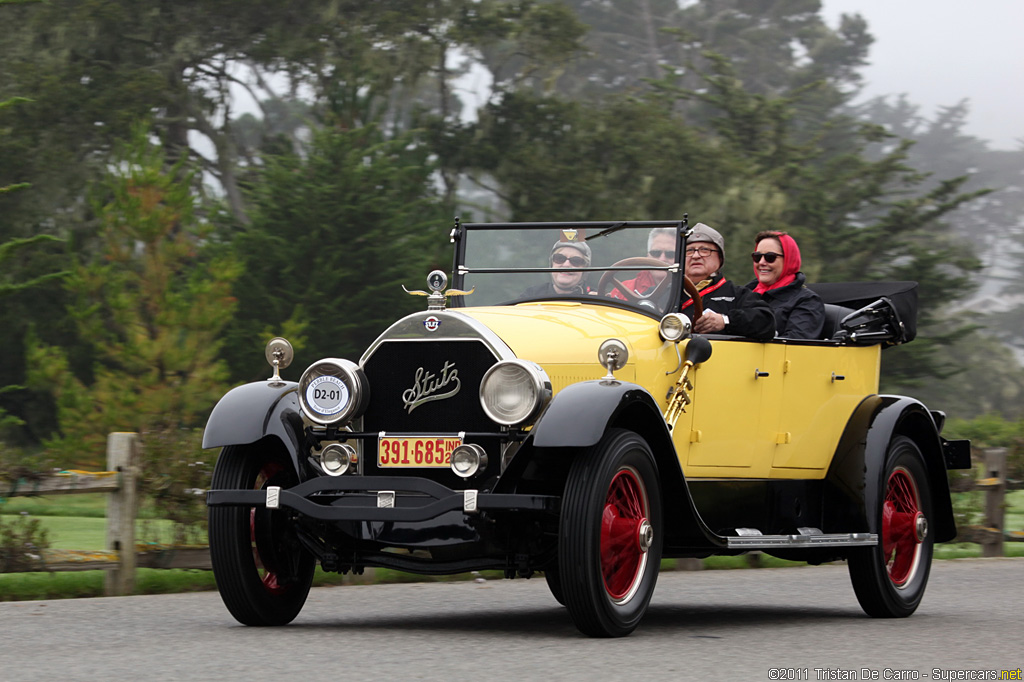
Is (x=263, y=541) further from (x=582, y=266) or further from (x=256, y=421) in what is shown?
(x=582, y=266)

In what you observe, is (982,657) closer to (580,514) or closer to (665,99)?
(580,514)

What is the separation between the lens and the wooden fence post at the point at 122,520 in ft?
31.6

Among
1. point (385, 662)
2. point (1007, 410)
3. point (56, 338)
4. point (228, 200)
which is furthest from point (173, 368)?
point (1007, 410)

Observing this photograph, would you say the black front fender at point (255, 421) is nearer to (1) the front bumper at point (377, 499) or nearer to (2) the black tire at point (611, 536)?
(1) the front bumper at point (377, 499)

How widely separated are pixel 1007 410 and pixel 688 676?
5911 cm

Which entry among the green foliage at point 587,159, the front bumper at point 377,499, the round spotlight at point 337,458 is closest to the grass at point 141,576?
the front bumper at point 377,499

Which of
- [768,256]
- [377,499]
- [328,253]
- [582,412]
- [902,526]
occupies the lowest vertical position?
[902,526]

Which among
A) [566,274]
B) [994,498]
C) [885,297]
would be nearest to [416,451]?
[566,274]

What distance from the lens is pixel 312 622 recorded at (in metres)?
7.70

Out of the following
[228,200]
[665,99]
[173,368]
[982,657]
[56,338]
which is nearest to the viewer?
[982,657]

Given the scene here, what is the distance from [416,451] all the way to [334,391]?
48 cm

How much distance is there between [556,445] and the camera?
21.1ft

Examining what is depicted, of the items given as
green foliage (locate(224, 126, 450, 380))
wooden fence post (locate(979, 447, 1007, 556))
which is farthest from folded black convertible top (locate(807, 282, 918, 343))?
green foliage (locate(224, 126, 450, 380))

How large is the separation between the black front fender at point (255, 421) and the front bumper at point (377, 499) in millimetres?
346
